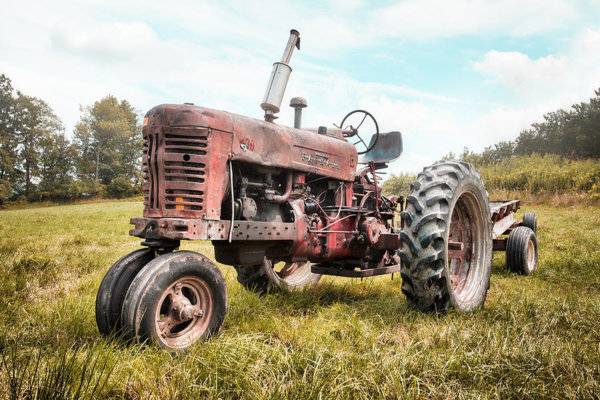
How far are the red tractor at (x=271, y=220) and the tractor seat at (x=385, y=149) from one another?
0.5 inches

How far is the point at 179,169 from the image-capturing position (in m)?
3.12

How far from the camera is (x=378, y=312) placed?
13.1ft

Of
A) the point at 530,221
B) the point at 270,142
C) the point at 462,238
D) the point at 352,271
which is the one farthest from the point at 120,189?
the point at 270,142

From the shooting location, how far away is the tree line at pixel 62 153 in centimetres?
4081

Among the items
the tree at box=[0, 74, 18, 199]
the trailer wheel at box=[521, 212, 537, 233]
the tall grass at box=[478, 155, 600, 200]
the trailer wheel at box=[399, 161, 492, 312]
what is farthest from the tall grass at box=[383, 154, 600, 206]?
the tree at box=[0, 74, 18, 199]

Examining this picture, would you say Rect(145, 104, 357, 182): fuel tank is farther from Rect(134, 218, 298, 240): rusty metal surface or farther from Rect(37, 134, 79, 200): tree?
Rect(37, 134, 79, 200): tree

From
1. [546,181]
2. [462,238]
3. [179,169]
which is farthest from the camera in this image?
[546,181]

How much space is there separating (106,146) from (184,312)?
57.1 metres

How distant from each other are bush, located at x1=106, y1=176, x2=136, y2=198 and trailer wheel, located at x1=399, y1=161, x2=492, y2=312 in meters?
46.4

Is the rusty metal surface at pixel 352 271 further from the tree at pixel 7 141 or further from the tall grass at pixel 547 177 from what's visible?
the tree at pixel 7 141

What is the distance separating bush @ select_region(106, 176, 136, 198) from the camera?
47.3 meters

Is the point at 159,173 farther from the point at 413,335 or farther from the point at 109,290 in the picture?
the point at 413,335

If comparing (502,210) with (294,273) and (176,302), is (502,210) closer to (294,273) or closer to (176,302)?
(294,273)

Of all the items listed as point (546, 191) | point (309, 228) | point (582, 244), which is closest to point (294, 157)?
point (309, 228)
